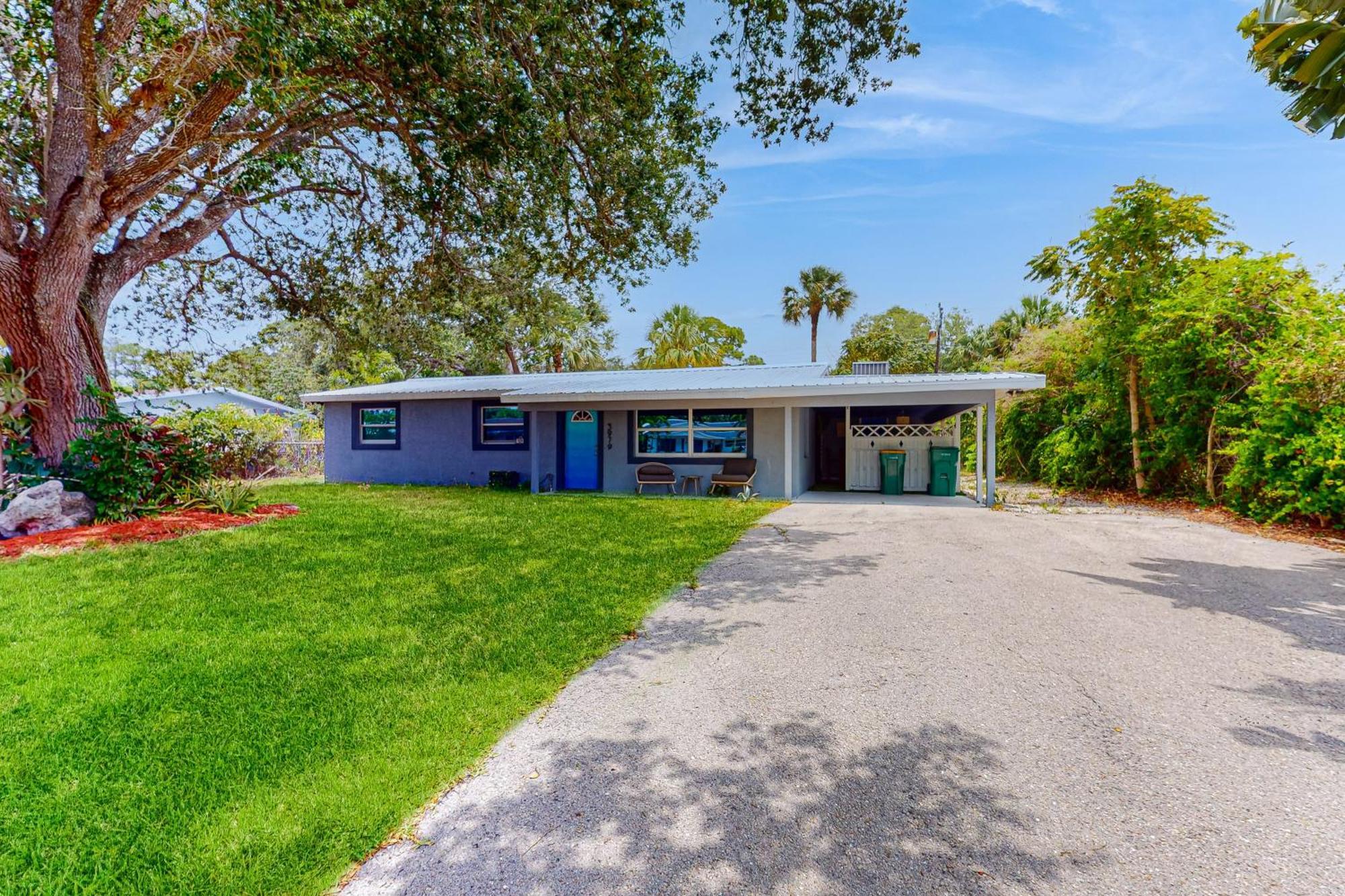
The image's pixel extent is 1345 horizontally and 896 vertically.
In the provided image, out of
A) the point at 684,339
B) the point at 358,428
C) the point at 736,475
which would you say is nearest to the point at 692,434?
the point at 736,475

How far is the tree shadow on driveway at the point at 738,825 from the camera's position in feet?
5.87

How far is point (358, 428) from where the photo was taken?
48.4ft

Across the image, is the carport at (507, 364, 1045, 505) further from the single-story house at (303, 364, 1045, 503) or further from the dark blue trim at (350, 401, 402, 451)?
the dark blue trim at (350, 401, 402, 451)

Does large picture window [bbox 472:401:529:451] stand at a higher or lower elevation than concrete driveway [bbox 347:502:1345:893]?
higher

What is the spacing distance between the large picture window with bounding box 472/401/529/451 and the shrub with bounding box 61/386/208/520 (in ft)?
18.6

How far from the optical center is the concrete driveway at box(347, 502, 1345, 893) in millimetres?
1837

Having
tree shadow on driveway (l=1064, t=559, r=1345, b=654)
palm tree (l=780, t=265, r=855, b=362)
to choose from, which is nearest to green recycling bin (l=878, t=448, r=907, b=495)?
tree shadow on driveway (l=1064, t=559, r=1345, b=654)

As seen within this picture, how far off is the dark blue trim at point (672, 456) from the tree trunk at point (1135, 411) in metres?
7.22

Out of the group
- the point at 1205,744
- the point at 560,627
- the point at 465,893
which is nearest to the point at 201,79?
the point at 560,627

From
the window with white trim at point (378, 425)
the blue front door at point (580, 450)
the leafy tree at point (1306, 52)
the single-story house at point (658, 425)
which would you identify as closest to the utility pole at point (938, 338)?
the single-story house at point (658, 425)

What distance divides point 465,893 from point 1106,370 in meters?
13.7

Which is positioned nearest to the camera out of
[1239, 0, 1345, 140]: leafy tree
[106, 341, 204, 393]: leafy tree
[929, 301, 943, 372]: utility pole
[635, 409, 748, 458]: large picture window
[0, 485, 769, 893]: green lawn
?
[0, 485, 769, 893]: green lawn

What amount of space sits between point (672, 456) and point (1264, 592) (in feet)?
29.8

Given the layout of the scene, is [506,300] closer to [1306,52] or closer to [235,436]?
[235,436]
